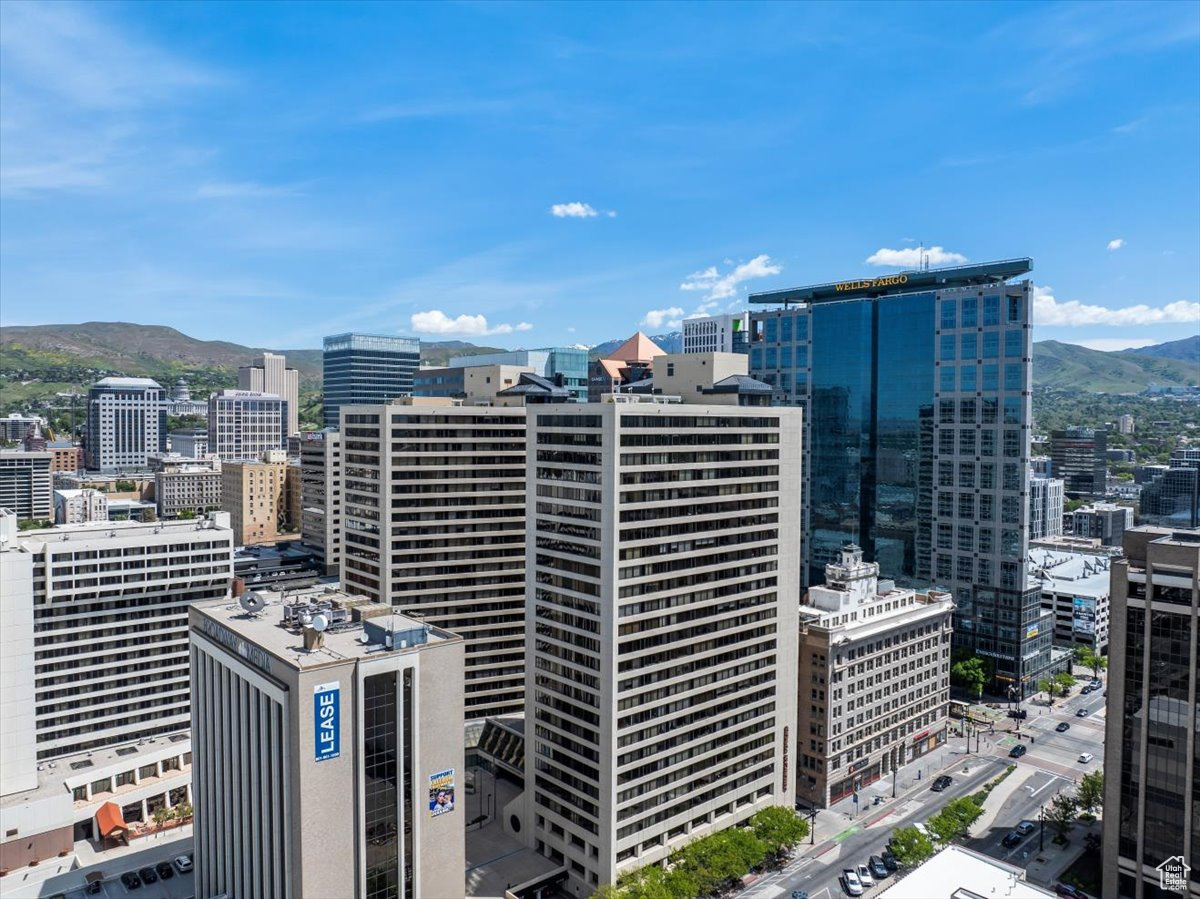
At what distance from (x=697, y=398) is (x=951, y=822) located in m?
62.6

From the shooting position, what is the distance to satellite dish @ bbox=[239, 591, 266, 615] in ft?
275

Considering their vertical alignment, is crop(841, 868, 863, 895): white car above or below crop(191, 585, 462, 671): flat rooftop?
below

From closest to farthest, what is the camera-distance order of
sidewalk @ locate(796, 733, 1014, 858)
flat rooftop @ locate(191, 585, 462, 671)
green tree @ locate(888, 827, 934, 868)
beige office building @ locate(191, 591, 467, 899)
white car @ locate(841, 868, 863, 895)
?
1. beige office building @ locate(191, 591, 467, 899)
2. flat rooftop @ locate(191, 585, 462, 671)
3. white car @ locate(841, 868, 863, 895)
4. green tree @ locate(888, 827, 934, 868)
5. sidewalk @ locate(796, 733, 1014, 858)

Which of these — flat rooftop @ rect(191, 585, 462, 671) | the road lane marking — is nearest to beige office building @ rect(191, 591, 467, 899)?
flat rooftop @ rect(191, 585, 462, 671)

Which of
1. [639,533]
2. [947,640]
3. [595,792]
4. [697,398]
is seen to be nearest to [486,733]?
[595,792]

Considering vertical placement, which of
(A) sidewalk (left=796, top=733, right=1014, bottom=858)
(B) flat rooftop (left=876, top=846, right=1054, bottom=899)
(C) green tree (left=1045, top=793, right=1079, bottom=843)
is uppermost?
(B) flat rooftop (left=876, top=846, right=1054, bottom=899)

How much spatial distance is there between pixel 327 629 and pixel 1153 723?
83.5m

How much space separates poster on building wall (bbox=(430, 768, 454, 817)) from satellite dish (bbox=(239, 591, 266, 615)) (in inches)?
1051

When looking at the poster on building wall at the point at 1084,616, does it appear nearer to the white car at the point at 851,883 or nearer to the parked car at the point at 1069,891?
the parked car at the point at 1069,891

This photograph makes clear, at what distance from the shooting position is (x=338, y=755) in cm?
6712

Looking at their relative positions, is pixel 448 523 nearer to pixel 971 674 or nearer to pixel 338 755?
pixel 338 755

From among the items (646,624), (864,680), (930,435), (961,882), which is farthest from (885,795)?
(930,435)

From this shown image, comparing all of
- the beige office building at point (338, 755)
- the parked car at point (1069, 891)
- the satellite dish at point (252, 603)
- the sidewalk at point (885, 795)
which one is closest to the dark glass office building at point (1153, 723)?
the parked car at point (1069, 891)

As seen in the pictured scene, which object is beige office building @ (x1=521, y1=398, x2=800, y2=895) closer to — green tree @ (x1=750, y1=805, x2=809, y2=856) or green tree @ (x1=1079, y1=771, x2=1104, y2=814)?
green tree @ (x1=750, y1=805, x2=809, y2=856)
